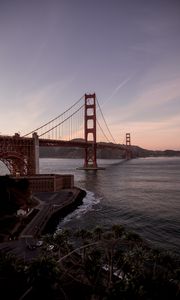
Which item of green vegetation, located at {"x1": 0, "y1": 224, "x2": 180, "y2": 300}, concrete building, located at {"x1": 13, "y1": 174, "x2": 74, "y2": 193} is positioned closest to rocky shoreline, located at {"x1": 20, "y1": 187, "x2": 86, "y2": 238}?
concrete building, located at {"x1": 13, "y1": 174, "x2": 74, "y2": 193}

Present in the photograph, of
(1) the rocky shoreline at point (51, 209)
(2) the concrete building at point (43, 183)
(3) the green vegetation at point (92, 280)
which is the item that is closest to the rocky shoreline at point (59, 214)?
(1) the rocky shoreline at point (51, 209)

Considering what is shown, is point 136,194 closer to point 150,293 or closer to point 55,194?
point 55,194

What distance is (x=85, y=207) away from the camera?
171 feet

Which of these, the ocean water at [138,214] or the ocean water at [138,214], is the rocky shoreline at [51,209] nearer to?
the ocean water at [138,214]

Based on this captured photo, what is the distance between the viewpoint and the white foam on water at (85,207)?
4503 centimetres

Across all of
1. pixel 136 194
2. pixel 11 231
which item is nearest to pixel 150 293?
pixel 11 231

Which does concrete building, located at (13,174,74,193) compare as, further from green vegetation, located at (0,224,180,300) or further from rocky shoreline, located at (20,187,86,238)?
green vegetation, located at (0,224,180,300)

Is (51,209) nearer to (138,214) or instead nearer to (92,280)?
(138,214)

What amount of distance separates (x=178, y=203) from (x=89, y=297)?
4071 centimetres

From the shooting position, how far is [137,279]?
1494 centimetres

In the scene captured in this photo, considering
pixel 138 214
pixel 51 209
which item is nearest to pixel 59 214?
pixel 51 209

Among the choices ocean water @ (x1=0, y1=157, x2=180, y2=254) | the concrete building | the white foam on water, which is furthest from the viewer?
the concrete building

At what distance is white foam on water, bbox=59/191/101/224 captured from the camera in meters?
45.0

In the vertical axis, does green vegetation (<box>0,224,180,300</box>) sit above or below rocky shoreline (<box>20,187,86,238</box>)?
above
